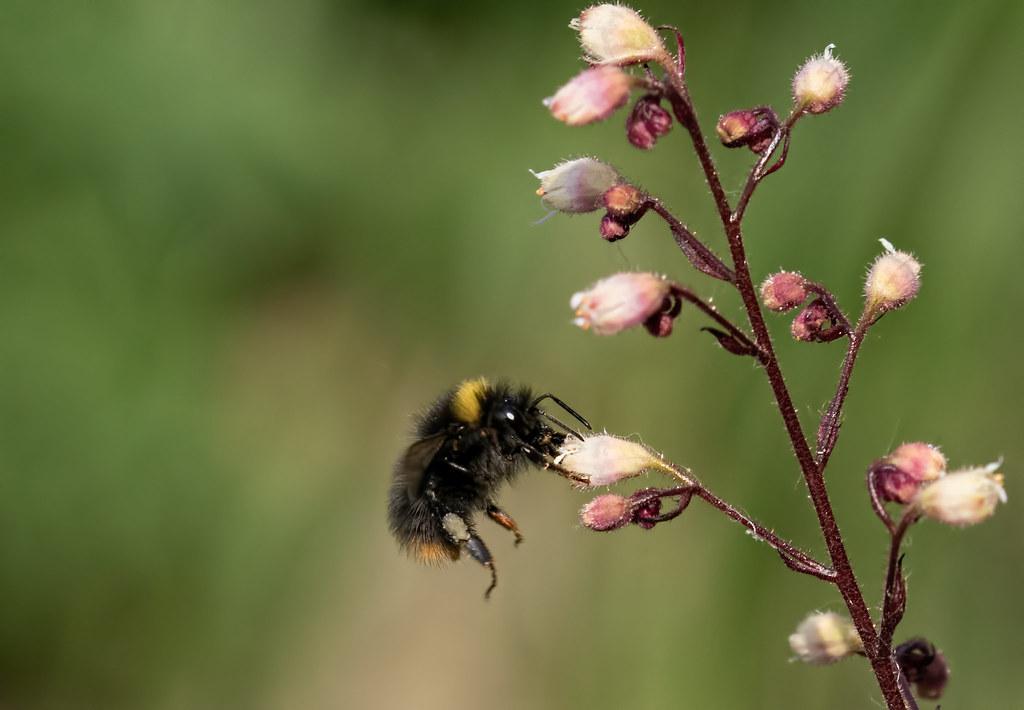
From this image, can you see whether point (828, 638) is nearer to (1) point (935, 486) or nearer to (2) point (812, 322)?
(1) point (935, 486)

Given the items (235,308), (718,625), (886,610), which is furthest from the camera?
(235,308)

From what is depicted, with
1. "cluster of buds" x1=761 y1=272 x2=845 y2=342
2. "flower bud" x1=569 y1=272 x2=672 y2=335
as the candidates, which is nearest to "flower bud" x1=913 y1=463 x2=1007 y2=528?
"cluster of buds" x1=761 y1=272 x2=845 y2=342

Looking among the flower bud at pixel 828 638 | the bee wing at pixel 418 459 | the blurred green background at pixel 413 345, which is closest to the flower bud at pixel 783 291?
the flower bud at pixel 828 638

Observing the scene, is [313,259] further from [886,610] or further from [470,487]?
[886,610]

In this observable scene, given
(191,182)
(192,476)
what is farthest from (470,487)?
(191,182)

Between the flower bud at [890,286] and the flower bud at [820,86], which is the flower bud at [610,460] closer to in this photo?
the flower bud at [890,286]

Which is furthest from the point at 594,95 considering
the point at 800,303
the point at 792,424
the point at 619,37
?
the point at 792,424

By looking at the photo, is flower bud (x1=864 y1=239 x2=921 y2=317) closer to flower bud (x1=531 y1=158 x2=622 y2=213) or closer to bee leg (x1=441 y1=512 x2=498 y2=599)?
flower bud (x1=531 y1=158 x2=622 y2=213)
